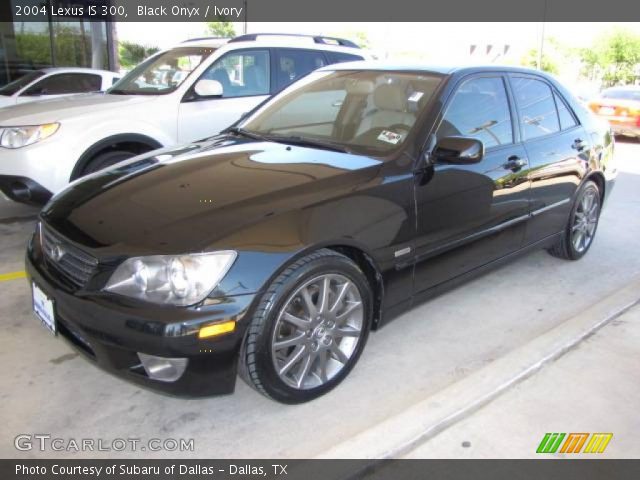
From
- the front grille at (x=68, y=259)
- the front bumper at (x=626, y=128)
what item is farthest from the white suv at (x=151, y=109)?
the front bumper at (x=626, y=128)

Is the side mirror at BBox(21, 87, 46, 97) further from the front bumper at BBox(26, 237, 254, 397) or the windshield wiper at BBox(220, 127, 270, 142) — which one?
the front bumper at BBox(26, 237, 254, 397)

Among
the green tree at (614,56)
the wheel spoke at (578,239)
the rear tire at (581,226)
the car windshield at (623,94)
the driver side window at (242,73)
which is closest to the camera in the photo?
the rear tire at (581,226)

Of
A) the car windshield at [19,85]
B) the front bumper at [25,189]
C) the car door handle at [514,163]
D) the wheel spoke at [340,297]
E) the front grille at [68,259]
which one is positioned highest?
the car windshield at [19,85]

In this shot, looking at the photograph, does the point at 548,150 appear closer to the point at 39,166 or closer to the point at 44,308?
the point at 44,308

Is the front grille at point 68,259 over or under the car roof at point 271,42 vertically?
under

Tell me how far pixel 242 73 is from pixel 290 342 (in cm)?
406

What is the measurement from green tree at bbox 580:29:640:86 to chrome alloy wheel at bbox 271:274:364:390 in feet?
116

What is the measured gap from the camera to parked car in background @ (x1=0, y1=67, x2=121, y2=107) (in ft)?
30.5

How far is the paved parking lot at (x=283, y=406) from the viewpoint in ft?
8.06

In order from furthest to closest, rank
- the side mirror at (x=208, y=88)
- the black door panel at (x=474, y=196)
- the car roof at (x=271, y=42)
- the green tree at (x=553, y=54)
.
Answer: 1. the green tree at (x=553, y=54)
2. the car roof at (x=271, y=42)
3. the side mirror at (x=208, y=88)
4. the black door panel at (x=474, y=196)

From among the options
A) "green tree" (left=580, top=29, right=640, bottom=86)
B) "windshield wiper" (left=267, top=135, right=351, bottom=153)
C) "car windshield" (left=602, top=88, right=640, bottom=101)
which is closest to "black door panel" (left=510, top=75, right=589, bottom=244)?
"windshield wiper" (left=267, top=135, right=351, bottom=153)

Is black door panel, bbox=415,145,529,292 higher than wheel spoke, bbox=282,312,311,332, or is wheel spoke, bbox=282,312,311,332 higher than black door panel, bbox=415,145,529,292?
black door panel, bbox=415,145,529,292

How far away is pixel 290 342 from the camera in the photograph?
247cm

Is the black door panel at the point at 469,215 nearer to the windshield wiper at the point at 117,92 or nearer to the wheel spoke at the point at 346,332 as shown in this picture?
the wheel spoke at the point at 346,332
